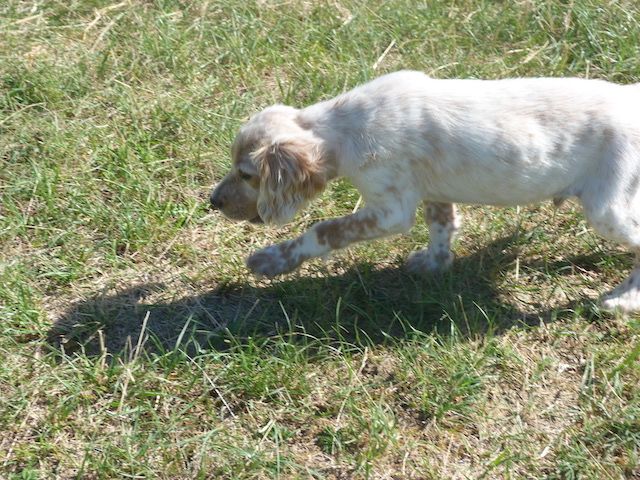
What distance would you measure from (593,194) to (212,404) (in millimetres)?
2024

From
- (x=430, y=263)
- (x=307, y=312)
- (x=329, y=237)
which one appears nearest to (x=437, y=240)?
(x=430, y=263)

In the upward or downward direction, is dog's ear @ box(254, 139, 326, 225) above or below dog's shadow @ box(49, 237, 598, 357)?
above

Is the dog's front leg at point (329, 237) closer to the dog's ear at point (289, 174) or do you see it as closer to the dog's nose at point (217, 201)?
the dog's ear at point (289, 174)

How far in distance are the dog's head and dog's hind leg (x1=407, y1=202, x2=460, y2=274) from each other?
774 millimetres

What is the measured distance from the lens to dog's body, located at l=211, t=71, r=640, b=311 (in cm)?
463

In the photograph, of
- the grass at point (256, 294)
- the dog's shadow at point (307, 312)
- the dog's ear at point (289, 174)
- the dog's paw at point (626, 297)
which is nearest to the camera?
the grass at point (256, 294)

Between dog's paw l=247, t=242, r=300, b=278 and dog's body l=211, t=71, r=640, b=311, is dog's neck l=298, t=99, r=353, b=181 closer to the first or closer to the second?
dog's body l=211, t=71, r=640, b=311

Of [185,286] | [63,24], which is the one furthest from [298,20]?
[185,286]

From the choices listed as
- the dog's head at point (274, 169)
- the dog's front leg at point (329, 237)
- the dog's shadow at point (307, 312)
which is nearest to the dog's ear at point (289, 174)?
the dog's head at point (274, 169)

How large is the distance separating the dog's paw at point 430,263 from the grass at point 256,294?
7cm

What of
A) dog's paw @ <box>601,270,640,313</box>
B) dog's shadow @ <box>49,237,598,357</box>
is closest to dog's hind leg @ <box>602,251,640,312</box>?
dog's paw @ <box>601,270,640,313</box>

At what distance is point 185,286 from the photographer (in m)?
5.11

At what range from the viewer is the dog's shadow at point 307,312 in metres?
4.75

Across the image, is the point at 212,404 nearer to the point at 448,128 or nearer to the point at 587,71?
the point at 448,128
